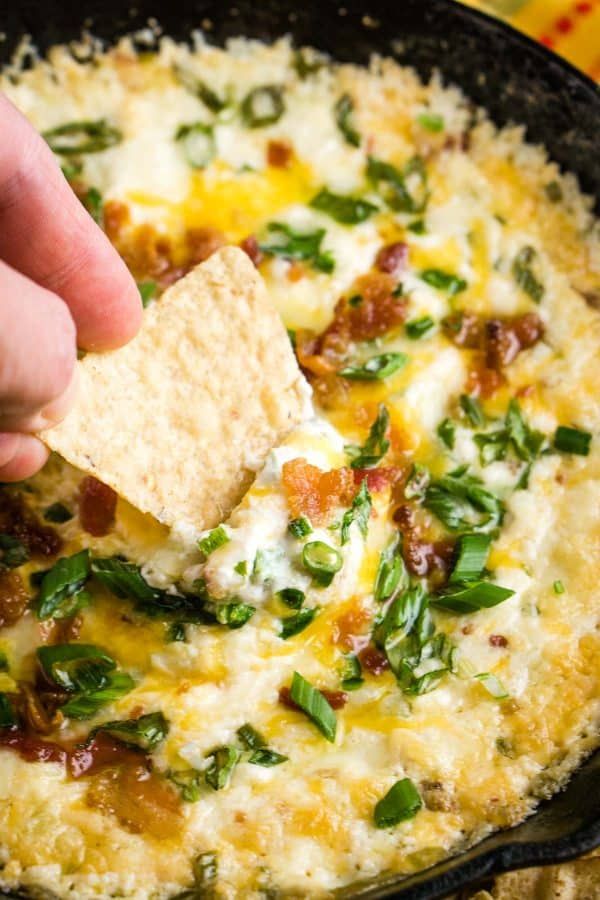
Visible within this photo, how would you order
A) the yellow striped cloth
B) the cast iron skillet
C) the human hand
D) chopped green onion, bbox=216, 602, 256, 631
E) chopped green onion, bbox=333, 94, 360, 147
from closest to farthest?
the human hand < chopped green onion, bbox=216, 602, 256, 631 < the cast iron skillet < chopped green onion, bbox=333, 94, 360, 147 < the yellow striped cloth

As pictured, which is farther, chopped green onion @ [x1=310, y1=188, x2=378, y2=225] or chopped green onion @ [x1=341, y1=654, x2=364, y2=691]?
chopped green onion @ [x1=310, y1=188, x2=378, y2=225]

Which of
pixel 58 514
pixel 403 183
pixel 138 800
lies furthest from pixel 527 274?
pixel 138 800

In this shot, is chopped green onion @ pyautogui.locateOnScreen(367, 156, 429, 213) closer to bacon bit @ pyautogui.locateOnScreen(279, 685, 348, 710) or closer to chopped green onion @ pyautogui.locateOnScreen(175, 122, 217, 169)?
chopped green onion @ pyautogui.locateOnScreen(175, 122, 217, 169)

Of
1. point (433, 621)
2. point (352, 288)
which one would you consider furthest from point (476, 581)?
point (352, 288)

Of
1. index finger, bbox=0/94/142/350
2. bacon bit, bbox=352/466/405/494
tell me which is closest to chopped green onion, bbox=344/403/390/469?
bacon bit, bbox=352/466/405/494

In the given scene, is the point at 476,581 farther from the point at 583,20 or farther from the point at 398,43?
the point at 583,20

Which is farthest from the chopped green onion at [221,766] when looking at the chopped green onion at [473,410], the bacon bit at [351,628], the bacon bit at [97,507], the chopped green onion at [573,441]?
the chopped green onion at [573,441]

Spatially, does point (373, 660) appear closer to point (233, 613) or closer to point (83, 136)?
point (233, 613)
